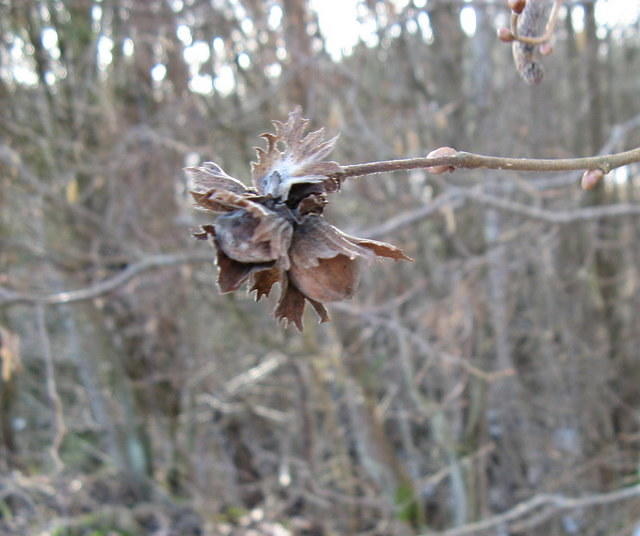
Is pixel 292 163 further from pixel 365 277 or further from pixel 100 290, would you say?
pixel 365 277

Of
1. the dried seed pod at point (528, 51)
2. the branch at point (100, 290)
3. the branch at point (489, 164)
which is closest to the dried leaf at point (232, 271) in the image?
the branch at point (489, 164)

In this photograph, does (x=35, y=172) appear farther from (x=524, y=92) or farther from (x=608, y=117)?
(x=608, y=117)

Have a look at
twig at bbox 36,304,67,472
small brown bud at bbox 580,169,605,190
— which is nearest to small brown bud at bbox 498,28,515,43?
small brown bud at bbox 580,169,605,190

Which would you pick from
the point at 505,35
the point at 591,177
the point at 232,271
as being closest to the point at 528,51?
the point at 505,35

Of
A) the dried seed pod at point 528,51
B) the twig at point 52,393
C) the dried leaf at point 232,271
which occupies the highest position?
the dried seed pod at point 528,51

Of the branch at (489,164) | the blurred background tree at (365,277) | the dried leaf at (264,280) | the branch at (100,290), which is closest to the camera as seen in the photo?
the branch at (489,164)

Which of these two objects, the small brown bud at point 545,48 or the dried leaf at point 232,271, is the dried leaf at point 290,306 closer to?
the dried leaf at point 232,271

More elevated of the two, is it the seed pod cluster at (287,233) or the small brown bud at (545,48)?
the small brown bud at (545,48)

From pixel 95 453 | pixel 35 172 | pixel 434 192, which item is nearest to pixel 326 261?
pixel 434 192
